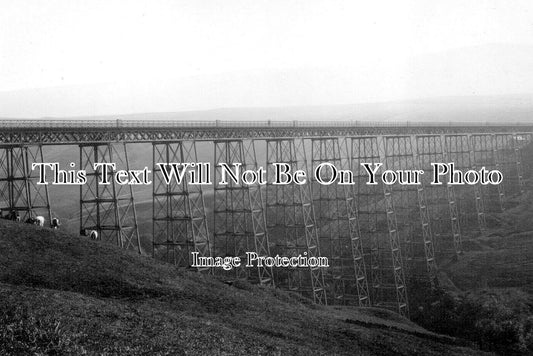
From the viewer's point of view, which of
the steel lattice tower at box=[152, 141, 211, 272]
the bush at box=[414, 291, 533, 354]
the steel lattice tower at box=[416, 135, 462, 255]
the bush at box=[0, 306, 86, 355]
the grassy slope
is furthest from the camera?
the steel lattice tower at box=[416, 135, 462, 255]

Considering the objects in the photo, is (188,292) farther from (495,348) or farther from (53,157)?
(53,157)

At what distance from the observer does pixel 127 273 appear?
21.8 m

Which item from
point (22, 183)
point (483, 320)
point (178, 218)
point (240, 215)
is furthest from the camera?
point (240, 215)

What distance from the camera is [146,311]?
1739cm

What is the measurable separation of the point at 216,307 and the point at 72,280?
4.98 metres

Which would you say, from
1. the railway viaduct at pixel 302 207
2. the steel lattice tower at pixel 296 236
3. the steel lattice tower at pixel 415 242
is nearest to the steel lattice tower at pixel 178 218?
the railway viaduct at pixel 302 207

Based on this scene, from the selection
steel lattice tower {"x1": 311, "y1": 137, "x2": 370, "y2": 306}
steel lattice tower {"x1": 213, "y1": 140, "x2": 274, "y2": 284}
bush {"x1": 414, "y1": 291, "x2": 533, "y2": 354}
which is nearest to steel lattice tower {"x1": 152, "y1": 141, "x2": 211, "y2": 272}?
steel lattice tower {"x1": 213, "y1": 140, "x2": 274, "y2": 284}

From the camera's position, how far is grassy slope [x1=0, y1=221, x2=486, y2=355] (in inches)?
554

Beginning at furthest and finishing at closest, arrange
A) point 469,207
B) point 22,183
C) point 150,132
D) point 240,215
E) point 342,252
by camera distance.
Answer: point 469,207 < point 342,252 < point 240,215 < point 150,132 < point 22,183

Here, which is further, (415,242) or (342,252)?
(342,252)

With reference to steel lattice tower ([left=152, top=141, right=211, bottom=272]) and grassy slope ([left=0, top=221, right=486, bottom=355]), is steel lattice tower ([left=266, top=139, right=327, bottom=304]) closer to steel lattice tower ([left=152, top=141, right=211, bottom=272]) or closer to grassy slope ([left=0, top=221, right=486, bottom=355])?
steel lattice tower ([left=152, top=141, right=211, bottom=272])

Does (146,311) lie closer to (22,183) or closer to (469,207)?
(22,183)

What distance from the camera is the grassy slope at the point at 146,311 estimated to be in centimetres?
1406

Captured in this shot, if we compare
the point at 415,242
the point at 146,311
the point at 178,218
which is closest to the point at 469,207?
the point at 415,242
